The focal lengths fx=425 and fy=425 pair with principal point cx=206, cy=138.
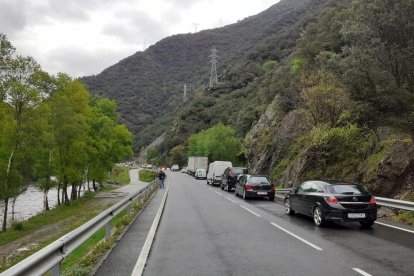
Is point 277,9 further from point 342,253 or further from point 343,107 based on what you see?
point 342,253

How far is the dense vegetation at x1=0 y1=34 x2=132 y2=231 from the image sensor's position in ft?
92.8

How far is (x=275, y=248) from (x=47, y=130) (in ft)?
84.2

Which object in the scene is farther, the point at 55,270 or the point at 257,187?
the point at 257,187

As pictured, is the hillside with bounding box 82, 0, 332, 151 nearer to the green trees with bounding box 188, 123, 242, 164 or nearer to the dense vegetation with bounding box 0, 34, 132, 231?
the green trees with bounding box 188, 123, 242, 164

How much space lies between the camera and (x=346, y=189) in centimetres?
1329

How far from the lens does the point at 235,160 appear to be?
7394 centimetres

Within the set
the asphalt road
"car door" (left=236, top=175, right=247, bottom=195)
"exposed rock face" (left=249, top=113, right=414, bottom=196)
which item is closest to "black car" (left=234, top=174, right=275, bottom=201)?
"car door" (left=236, top=175, right=247, bottom=195)

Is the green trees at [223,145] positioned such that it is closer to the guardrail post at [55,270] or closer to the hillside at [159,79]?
the guardrail post at [55,270]

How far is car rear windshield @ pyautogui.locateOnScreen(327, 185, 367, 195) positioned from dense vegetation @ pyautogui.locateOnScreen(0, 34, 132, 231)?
68.9 ft

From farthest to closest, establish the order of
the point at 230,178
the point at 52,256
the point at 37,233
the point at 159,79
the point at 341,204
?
the point at 159,79
the point at 230,178
the point at 37,233
the point at 341,204
the point at 52,256

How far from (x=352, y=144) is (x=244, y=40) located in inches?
6751

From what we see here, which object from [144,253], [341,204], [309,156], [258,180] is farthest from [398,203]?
[309,156]

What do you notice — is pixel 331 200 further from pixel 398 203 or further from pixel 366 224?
pixel 398 203

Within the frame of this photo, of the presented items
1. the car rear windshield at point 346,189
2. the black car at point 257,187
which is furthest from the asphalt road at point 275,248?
the black car at point 257,187
